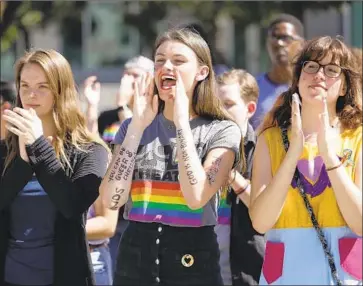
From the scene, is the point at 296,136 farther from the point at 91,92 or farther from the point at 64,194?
the point at 91,92

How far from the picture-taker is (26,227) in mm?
3904

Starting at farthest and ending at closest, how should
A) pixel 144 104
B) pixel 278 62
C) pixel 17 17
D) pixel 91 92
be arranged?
pixel 17 17 → pixel 278 62 → pixel 91 92 → pixel 144 104

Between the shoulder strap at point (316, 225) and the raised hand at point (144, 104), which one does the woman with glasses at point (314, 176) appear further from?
the raised hand at point (144, 104)

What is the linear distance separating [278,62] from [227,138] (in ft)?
8.62

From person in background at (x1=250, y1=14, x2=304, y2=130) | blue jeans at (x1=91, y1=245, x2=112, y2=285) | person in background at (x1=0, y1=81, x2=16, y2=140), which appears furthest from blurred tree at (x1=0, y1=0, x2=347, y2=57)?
blue jeans at (x1=91, y1=245, x2=112, y2=285)

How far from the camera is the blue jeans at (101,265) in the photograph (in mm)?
4961

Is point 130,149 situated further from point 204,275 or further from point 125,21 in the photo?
point 125,21

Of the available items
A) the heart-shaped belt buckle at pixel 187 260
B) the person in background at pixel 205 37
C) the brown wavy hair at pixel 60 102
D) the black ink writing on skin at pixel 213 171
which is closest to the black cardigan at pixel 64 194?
the brown wavy hair at pixel 60 102

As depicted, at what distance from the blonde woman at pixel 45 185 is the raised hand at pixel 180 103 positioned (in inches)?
22.6

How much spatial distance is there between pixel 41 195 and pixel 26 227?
172 mm

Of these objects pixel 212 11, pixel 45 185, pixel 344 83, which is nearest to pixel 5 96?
pixel 45 185

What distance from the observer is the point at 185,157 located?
3.66 meters

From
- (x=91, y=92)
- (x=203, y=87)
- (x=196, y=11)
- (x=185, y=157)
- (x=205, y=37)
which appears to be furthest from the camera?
(x=196, y=11)

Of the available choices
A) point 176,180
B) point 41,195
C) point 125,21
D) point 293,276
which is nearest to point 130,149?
point 176,180
